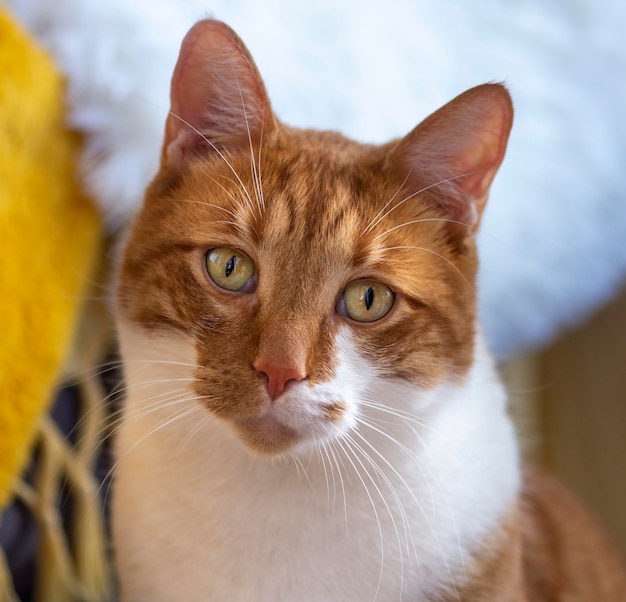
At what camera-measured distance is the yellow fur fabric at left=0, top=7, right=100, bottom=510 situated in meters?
1.12

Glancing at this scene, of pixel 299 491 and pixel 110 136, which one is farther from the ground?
pixel 110 136

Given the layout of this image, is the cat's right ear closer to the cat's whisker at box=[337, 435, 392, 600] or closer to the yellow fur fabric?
the yellow fur fabric

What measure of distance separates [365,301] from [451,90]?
2.18ft

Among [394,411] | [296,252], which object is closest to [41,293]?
[296,252]

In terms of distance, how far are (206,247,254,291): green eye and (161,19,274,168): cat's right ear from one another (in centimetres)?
15

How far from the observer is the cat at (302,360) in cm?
90

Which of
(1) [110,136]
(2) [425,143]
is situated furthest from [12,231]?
(2) [425,143]

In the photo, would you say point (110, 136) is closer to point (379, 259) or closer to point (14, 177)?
point (14, 177)

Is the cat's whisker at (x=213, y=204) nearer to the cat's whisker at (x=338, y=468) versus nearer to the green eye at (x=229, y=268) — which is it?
the green eye at (x=229, y=268)

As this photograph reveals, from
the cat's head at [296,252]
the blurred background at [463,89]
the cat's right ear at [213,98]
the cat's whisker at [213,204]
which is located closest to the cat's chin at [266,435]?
the cat's head at [296,252]

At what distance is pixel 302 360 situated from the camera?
0.85 metres

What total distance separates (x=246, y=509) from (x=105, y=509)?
425 mm

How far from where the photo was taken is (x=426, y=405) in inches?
38.0

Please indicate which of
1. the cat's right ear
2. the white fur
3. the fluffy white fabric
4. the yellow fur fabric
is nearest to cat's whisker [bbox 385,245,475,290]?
the white fur
